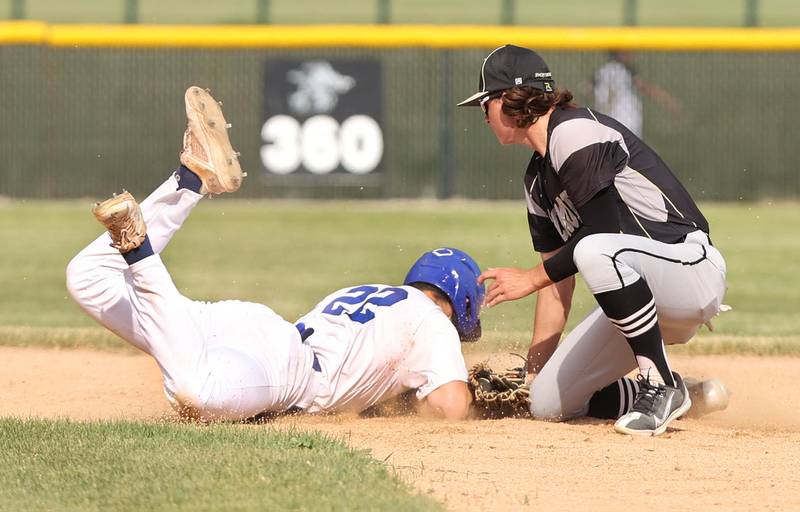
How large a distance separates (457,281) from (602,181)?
92cm

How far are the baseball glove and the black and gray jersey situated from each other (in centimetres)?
62

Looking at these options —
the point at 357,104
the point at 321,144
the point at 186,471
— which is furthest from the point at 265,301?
the point at 357,104

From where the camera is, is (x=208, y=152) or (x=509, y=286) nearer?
(x=509, y=286)

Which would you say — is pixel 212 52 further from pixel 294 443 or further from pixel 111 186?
pixel 294 443

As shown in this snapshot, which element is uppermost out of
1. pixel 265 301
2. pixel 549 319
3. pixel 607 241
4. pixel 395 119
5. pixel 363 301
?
pixel 395 119

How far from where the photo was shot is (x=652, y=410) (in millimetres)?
4773

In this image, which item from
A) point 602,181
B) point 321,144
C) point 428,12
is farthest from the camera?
point 428,12

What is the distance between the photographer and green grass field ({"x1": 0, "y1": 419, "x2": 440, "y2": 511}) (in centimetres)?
353

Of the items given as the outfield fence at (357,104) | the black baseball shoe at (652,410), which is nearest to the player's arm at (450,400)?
the black baseball shoe at (652,410)

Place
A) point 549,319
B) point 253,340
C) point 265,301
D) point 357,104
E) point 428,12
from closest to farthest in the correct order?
1. point 253,340
2. point 549,319
3. point 265,301
4. point 357,104
5. point 428,12

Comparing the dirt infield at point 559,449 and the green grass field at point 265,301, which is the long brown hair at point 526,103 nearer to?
the dirt infield at point 559,449

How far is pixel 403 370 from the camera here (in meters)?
5.02

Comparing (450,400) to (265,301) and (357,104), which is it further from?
(357,104)

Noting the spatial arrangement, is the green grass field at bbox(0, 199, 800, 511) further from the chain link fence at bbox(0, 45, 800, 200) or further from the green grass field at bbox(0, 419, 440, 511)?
the chain link fence at bbox(0, 45, 800, 200)
